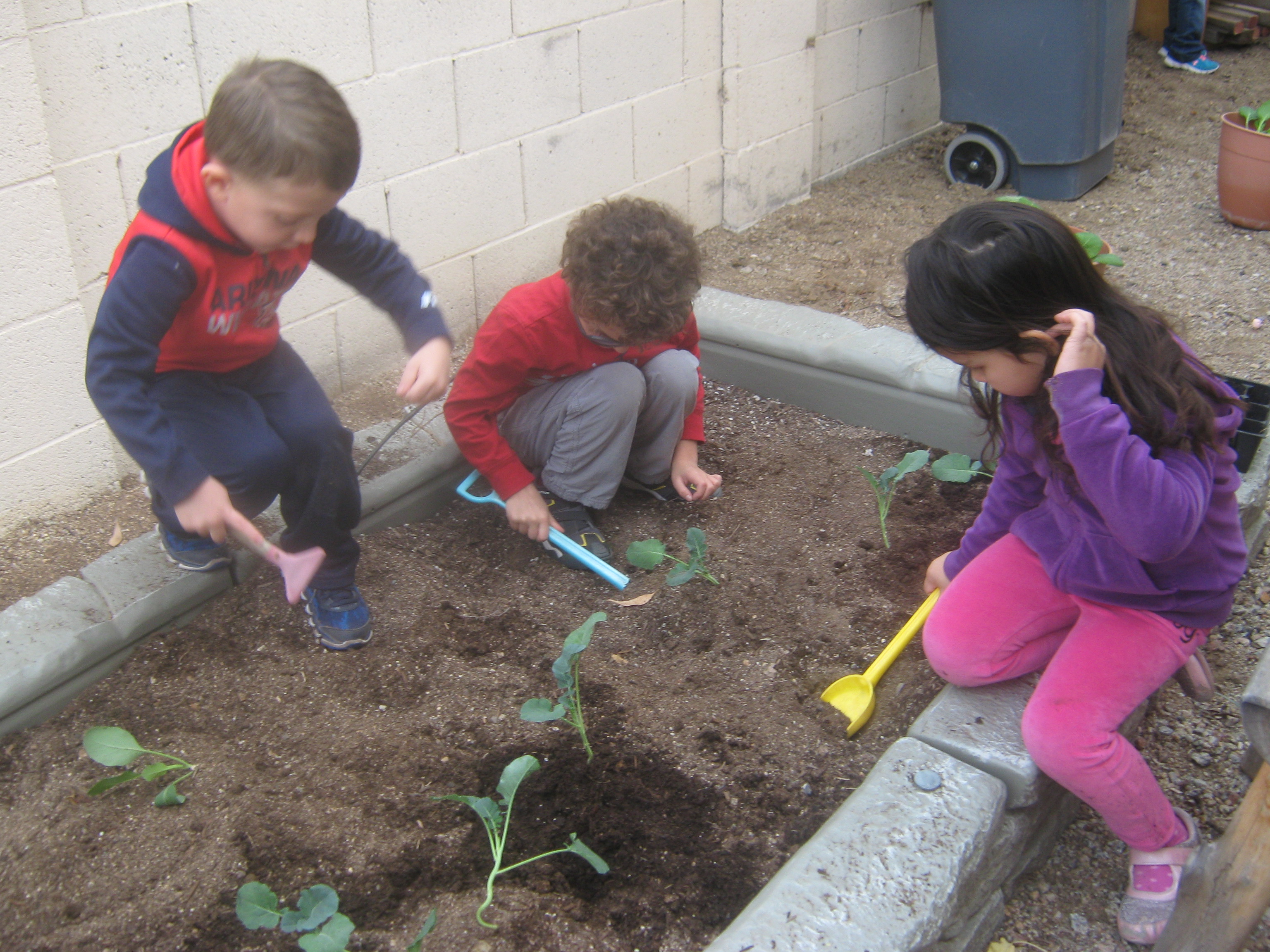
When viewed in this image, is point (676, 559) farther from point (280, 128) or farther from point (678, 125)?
point (678, 125)

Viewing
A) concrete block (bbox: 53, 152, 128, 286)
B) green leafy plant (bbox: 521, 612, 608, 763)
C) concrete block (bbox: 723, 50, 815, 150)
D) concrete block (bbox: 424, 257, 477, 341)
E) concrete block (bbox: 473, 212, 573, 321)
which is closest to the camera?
green leafy plant (bbox: 521, 612, 608, 763)

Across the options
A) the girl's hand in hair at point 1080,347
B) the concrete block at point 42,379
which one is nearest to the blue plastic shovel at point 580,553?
the concrete block at point 42,379

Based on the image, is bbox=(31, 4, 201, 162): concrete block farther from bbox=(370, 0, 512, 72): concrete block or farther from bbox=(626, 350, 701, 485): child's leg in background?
bbox=(626, 350, 701, 485): child's leg in background

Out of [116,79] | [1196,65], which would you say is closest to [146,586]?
[116,79]

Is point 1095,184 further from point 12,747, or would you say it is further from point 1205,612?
point 12,747

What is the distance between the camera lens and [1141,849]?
5.18ft

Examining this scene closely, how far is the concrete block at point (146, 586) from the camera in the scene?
187cm

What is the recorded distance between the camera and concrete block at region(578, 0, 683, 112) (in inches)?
123

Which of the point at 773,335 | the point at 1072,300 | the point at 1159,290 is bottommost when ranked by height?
the point at 1159,290

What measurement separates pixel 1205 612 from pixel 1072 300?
528 millimetres

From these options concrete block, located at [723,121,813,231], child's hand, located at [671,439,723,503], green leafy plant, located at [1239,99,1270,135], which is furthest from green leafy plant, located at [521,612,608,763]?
green leafy plant, located at [1239,99,1270,135]

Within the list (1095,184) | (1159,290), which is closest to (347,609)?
(1159,290)

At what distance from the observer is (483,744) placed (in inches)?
68.3

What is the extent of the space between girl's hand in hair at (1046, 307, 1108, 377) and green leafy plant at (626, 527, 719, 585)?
845 mm
